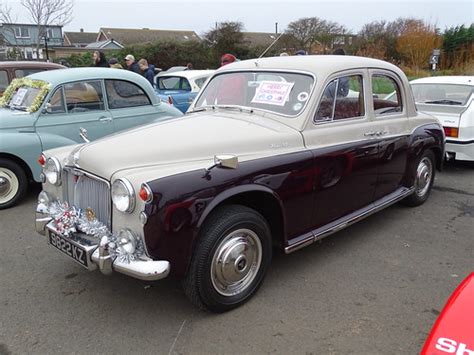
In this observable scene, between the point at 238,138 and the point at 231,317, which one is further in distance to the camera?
the point at 238,138

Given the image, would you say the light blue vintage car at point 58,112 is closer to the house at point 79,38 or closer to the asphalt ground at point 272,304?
the asphalt ground at point 272,304

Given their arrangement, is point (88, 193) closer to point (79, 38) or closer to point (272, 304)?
point (272, 304)

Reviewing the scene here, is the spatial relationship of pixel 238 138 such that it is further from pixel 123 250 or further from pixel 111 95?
pixel 111 95

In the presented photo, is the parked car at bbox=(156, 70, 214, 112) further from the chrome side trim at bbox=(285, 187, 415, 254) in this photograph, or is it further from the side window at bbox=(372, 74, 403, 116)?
the chrome side trim at bbox=(285, 187, 415, 254)

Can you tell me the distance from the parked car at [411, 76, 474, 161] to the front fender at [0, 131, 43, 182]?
5725 mm

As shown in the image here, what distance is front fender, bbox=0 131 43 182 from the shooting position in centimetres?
518

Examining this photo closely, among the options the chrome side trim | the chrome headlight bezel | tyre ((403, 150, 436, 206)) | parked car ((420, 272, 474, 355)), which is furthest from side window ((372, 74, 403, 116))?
the chrome headlight bezel

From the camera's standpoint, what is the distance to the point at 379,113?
4.23 metres

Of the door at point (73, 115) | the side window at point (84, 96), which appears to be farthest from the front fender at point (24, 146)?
the side window at point (84, 96)

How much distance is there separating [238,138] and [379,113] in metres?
1.77

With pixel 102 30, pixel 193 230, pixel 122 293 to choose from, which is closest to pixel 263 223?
pixel 193 230

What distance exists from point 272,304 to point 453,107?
4.94 metres

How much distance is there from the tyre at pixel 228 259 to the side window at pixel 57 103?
372cm

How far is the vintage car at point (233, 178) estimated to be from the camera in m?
2.66
